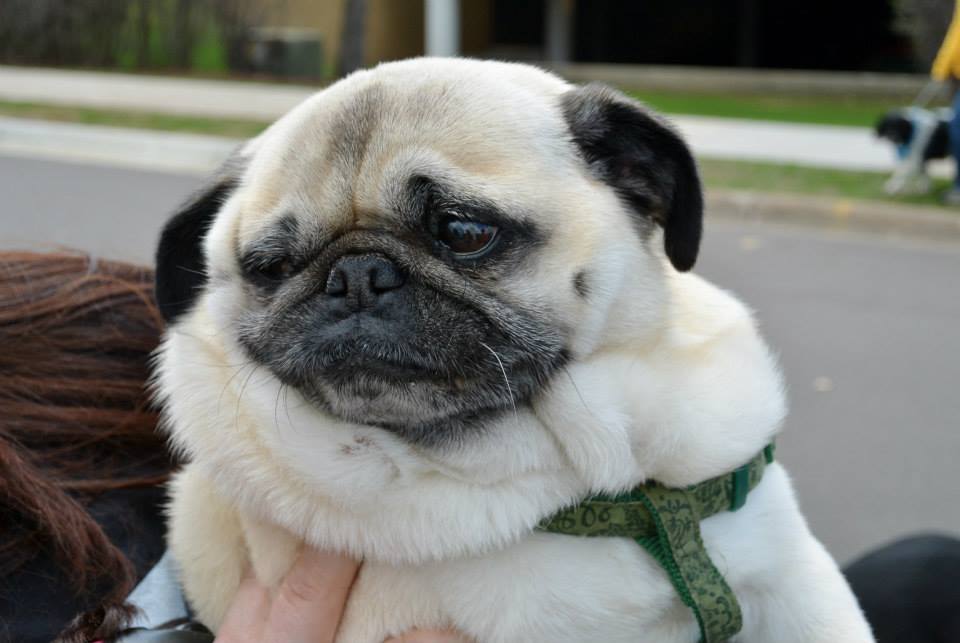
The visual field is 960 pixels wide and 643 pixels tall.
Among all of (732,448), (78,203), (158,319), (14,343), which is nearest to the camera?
(732,448)

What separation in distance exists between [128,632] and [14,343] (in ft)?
2.11

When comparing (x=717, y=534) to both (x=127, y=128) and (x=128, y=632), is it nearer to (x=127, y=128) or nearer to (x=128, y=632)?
(x=128, y=632)

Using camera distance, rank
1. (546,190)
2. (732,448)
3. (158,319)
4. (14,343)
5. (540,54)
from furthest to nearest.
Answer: (540,54), (158,319), (14,343), (732,448), (546,190)

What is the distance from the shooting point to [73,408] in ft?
6.72

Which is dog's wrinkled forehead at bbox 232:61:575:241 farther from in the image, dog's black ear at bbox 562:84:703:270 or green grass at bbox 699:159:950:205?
green grass at bbox 699:159:950:205

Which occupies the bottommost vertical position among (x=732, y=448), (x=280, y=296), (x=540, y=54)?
(x=540, y=54)

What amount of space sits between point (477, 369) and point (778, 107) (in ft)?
47.7

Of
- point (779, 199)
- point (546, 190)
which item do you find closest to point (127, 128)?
point (779, 199)

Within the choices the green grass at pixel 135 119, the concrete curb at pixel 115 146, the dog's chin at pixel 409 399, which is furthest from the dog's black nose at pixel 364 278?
the green grass at pixel 135 119

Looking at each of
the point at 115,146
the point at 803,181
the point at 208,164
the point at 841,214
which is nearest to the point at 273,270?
the point at 841,214

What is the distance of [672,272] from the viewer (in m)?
1.93

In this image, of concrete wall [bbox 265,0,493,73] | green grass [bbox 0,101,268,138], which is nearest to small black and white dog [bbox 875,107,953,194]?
green grass [bbox 0,101,268,138]

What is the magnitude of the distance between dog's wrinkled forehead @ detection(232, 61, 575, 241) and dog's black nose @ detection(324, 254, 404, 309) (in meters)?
0.08

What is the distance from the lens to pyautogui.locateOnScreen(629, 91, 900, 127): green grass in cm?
1389
